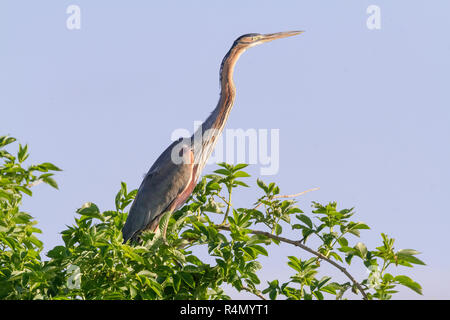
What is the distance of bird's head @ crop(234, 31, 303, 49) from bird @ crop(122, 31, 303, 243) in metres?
0.13

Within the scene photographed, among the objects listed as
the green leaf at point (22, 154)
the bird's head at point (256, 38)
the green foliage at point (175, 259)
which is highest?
the bird's head at point (256, 38)

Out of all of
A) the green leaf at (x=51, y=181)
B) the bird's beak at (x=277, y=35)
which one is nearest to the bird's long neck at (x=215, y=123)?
the bird's beak at (x=277, y=35)

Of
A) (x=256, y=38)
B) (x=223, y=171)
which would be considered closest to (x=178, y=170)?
(x=223, y=171)

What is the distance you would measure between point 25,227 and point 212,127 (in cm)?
265

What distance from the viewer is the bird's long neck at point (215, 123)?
21.9ft

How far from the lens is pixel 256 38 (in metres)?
7.28

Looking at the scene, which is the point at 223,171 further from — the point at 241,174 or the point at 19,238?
the point at 19,238

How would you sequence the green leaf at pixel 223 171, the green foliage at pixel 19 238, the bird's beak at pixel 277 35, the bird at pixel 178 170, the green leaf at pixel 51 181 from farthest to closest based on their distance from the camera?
1. the bird's beak at pixel 277 35
2. the bird at pixel 178 170
3. the green leaf at pixel 51 181
4. the green leaf at pixel 223 171
5. the green foliage at pixel 19 238

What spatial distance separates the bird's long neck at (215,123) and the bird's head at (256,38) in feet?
1.58

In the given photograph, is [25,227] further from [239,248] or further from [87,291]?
[239,248]

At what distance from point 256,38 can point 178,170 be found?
2048 millimetres

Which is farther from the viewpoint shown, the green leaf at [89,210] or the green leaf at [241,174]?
the green leaf at [241,174]

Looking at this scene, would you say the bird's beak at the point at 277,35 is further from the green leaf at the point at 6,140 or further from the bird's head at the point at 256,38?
the green leaf at the point at 6,140
